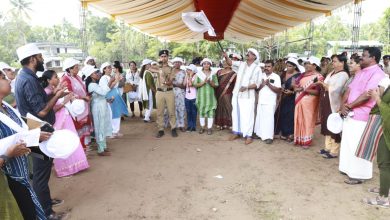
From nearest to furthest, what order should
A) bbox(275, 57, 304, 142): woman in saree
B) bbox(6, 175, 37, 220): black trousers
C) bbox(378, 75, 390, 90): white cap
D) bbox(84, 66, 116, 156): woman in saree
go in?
1. bbox(6, 175, 37, 220): black trousers
2. bbox(378, 75, 390, 90): white cap
3. bbox(84, 66, 116, 156): woman in saree
4. bbox(275, 57, 304, 142): woman in saree

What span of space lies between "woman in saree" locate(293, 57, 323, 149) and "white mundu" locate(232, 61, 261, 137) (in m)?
0.78

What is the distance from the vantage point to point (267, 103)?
5520 millimetres

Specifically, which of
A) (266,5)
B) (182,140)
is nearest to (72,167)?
(182,140)

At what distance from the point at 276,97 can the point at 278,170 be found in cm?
177

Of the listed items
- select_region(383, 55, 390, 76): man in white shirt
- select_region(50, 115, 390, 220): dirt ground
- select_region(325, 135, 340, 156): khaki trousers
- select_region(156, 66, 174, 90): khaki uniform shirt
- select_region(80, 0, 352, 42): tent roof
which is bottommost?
select_region(50, 115, 390, 220): dirt ground

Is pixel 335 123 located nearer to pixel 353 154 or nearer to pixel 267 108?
pixel 353 154

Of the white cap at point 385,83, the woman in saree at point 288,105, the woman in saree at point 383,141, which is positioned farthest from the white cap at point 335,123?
the woman in saree at point 288,105

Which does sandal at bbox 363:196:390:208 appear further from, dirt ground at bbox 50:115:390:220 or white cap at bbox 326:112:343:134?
white cap at bbox 326:112:343:134

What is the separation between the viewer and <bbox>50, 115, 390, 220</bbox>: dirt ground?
3.11 metres

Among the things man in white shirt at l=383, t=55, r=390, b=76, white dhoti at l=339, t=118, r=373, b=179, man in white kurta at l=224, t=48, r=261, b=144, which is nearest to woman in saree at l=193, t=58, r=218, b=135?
man in white kurta at l=224, t=48, r=261, b=144

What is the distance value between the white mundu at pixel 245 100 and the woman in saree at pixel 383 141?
2482 millimetres

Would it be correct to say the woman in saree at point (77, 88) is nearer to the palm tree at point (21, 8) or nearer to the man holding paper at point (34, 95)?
the man holding paper at point (34, 95)

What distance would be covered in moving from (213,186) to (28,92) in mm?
2379

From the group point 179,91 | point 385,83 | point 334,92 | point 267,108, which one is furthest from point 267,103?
point 385,83
